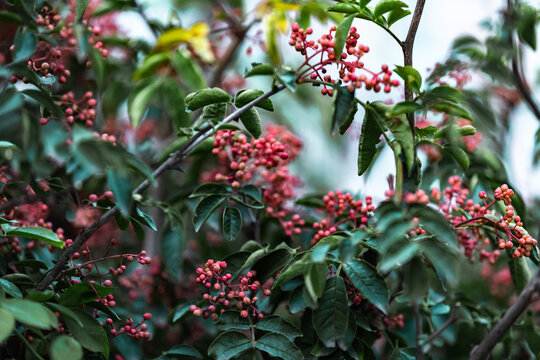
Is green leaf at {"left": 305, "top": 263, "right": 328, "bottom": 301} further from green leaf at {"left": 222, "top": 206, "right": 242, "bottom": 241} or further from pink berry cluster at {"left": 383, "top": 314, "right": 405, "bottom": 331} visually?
pink berry cluster at {"left": 383, "top": 314, "right": 405, "bottom": 331}

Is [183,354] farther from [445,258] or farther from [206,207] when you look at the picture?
[445,258]

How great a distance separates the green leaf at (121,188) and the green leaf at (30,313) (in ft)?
0.47

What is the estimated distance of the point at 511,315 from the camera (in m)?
0.66

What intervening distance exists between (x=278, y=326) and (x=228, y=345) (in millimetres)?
79

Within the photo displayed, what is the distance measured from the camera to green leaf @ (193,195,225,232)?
862 millimetres

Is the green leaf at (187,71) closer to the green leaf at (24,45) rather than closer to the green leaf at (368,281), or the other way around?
the green leaf at (24,45)

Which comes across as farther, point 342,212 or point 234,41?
point 234,41

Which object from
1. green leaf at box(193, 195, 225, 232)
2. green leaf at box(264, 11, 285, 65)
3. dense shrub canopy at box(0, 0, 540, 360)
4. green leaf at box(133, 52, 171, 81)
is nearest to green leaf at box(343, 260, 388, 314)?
dense shrub canopy at box(0, 0, 540, 360)

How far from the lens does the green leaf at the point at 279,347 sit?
755 millimetres

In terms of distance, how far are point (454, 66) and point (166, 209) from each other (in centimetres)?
62

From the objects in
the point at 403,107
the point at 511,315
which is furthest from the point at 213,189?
the point at 511,315

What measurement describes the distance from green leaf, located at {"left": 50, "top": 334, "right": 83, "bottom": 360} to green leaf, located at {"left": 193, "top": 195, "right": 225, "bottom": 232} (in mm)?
272

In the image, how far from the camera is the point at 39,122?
738 millimetres

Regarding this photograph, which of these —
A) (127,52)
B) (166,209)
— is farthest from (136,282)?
(127,52)
